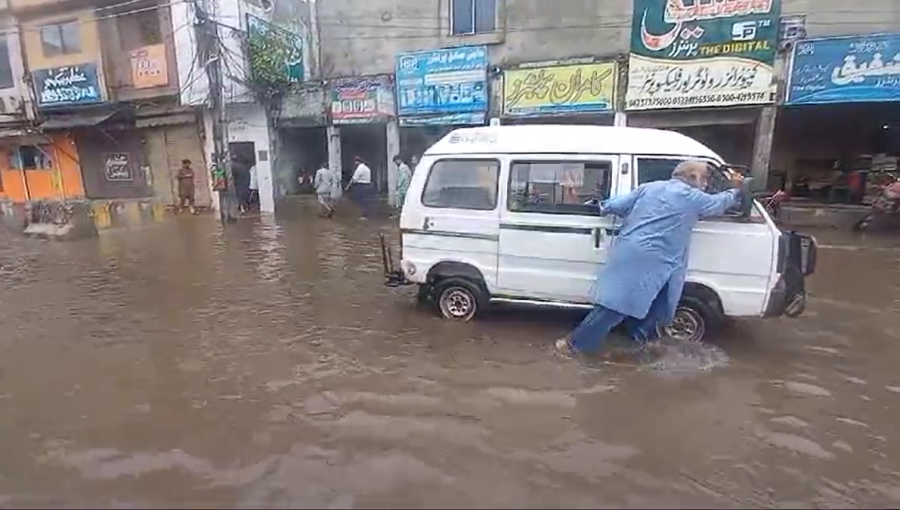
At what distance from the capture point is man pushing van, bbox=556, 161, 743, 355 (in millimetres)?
4379

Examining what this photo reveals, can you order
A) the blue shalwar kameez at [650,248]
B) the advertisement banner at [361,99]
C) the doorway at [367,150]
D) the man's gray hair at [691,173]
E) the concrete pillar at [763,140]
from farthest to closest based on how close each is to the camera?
the doorway at [367,150]
the advertisement banner at [361,99]
the concrete pillar at [763,140]
the man's gray hair at [691,173]
the blue shalwar kameez at [650,248]

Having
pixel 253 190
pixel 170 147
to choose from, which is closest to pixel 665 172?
pixel 253 190

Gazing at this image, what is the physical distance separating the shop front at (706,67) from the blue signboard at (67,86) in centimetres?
1534

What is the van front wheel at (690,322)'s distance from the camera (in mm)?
4961

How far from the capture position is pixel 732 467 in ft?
10.5

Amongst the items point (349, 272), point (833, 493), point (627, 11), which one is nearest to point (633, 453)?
point (833, 493)

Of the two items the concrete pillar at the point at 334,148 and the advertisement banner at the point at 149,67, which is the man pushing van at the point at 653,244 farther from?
the advertisement banner at the point at 149,67

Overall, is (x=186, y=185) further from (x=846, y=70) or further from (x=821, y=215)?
(x=846, y=70)

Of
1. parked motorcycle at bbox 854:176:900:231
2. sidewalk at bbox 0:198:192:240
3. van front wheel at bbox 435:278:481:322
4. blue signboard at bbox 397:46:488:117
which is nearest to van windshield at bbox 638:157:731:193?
van front wheel at bbox 435:278:481:322

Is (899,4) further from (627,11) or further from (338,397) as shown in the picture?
(338,397)

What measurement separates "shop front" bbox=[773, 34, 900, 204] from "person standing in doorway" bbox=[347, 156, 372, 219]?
9.80m

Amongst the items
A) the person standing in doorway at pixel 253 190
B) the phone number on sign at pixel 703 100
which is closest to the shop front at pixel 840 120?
the phone number on sign at pixel 703 100

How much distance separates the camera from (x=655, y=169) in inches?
194

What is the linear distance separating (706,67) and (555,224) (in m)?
9.34
